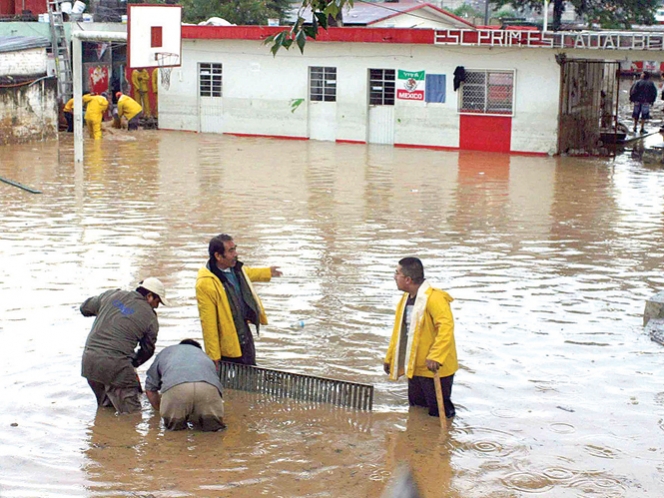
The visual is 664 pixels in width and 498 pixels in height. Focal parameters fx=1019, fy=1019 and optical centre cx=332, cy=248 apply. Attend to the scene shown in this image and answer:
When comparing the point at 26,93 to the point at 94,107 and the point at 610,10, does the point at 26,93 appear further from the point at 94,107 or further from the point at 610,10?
the point at 610,10

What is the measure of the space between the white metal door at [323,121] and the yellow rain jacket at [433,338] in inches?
820

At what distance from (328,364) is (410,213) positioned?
7.46 m

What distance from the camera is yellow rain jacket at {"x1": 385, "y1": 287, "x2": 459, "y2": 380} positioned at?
265 inches

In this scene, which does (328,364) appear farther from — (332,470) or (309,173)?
(309,173)

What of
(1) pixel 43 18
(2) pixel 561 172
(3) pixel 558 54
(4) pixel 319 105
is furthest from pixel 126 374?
(1) pixel 43 18

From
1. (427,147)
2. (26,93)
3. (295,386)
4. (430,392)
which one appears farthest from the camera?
(427,147)

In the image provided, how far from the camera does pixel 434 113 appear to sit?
25984 millimetres

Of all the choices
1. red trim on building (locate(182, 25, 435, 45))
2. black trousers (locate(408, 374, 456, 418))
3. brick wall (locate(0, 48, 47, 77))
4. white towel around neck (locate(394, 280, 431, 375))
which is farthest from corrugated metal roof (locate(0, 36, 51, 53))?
white towel around neck (locate(394, 280, 431, 375))

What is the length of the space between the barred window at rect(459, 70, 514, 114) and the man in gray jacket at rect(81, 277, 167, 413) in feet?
62.8

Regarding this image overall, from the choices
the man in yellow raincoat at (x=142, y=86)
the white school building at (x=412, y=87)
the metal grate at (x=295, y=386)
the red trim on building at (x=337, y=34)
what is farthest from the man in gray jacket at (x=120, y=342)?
the man in yellow raincoat at (x=142, y=86)

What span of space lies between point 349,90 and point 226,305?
20.4 meters

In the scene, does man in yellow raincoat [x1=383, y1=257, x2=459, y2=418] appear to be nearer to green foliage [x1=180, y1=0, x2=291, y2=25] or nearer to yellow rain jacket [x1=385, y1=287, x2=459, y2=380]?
yellow rain jacket [x1=385, y1=287, x2=459, y2=380]

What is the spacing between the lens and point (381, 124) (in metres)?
26.8

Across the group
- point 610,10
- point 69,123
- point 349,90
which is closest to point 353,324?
point 349,90
